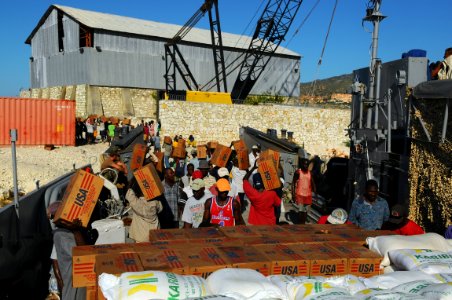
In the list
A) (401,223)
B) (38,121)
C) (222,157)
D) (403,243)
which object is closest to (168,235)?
(403,243)

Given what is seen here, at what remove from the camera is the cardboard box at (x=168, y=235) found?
413 centimetres

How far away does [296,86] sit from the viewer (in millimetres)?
37250

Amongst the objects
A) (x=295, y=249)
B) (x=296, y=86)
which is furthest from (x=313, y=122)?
(x=295, y=249)

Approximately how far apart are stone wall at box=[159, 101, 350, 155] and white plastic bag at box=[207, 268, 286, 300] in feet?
69.3

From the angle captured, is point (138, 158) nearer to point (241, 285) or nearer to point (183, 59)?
point (241, 285)

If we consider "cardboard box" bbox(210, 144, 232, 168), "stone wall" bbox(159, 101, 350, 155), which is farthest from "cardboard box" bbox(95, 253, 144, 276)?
"stone wall" bbox(159, 101, 350, 155)

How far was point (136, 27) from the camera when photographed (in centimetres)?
3178

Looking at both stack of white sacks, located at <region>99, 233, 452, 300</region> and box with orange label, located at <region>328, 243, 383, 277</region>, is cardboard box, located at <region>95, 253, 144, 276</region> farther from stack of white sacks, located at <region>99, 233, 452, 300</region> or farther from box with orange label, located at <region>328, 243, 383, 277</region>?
box with orange label, located at <region>328, 243, 383, 277</region>

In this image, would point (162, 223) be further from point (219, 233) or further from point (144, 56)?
point (144, 56)

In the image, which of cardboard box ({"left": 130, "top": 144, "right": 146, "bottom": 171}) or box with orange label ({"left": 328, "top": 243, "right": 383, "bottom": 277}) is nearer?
box with orange label ({"left": 328, "top": 243, "right": 383, "bottom": 277})

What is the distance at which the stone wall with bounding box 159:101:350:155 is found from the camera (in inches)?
953

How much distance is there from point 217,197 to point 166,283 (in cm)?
240

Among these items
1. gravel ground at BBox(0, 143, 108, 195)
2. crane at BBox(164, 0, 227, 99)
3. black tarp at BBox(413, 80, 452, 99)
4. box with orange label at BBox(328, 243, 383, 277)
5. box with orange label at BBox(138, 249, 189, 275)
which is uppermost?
crane at BBox(164, 0, 227, 99)

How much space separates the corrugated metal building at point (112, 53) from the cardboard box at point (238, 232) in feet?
86.5
